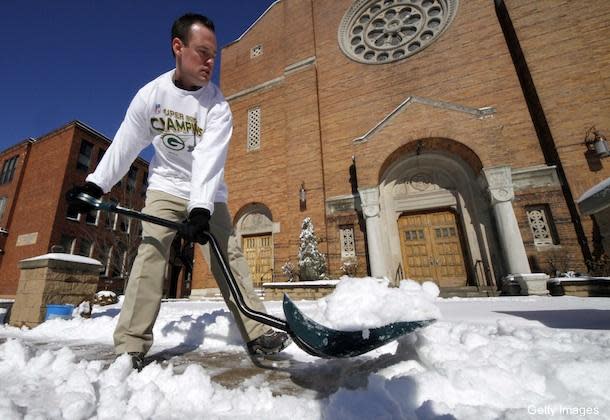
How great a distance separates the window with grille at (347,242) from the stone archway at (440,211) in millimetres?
1102

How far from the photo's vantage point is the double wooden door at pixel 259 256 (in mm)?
10688

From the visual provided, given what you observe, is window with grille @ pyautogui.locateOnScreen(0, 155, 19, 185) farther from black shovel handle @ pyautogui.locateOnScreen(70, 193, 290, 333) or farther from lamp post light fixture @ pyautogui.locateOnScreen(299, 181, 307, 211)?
black shovel handle @ pyautogui.locateOnScreen(70, 193, 290, 333)

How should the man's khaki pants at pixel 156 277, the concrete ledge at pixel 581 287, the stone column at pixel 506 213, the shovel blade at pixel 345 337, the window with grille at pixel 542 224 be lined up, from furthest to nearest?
1. the window with grille at pixel 542 224
2. the stone column at pixel 506 213
3. the concrete ledge at pixel 581 287
4. the man's khaki pants at pixel 156 277
5. the shovel blade at pixel 345 337

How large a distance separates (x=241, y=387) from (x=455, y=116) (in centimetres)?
Result: 883

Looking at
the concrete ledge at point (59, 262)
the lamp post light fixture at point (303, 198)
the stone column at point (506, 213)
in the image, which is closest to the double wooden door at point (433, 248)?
the stone column at point (506, 213)

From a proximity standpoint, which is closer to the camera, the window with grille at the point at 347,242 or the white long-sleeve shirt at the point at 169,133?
the white long-sleeve shirt at the point at 169,133

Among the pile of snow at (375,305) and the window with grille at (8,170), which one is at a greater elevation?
the window with grille at (8,170)

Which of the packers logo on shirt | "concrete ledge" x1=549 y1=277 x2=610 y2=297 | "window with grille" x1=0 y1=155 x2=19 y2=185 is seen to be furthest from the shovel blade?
"window with grille" x1=0 y1=155 x2=19 y2=185

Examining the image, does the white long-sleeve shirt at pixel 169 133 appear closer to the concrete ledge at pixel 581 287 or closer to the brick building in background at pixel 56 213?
the concrete ledge at pixel 581 287

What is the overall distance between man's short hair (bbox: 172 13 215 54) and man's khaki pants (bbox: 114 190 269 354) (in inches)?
44.8

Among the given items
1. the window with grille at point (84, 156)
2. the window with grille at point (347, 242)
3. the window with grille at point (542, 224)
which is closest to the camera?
the window with grille at point (542, 224)

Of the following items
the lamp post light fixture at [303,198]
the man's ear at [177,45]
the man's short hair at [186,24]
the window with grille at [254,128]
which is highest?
the window with grille at [254,128]

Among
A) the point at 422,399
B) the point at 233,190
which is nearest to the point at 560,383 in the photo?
the point at 422,399

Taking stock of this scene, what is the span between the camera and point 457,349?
4.13 feet
